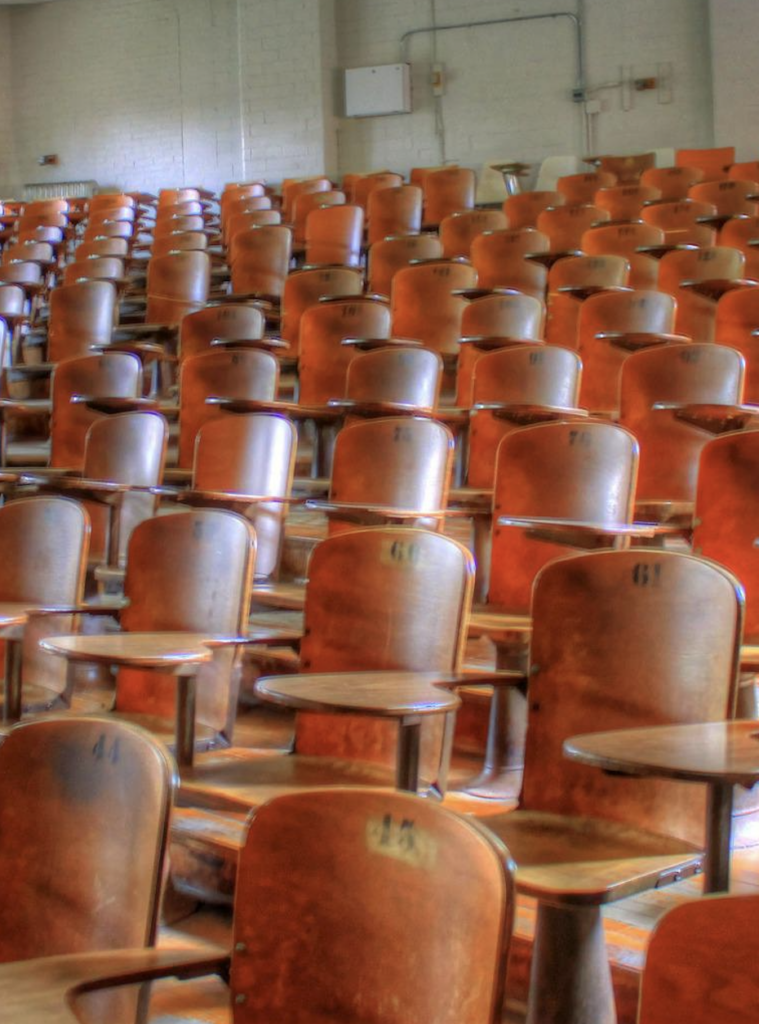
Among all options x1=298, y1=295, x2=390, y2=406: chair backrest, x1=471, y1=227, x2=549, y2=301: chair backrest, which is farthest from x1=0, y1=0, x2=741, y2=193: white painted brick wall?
x1=298, y1=295, x2=390, y2=406: chair backrest

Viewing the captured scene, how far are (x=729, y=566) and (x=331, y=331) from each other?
1.70 meters

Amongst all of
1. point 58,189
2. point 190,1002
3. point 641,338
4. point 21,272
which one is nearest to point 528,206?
point 21,272

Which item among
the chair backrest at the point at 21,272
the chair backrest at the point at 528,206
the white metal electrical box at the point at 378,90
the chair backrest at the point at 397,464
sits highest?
the white metal electrical box at the point at 378,90

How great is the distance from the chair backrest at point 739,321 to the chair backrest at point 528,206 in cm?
219

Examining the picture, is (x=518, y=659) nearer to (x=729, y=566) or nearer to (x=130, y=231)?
(x=729, y=566)

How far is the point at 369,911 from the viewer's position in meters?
0.93

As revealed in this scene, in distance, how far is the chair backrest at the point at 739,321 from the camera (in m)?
3.04

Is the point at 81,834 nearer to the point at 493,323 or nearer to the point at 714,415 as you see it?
the point at 714,415

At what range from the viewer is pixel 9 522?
2.32m

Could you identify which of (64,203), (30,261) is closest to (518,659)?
(30,261)

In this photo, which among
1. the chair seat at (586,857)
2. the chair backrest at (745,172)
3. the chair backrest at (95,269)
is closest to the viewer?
the chair seat at (586,857)

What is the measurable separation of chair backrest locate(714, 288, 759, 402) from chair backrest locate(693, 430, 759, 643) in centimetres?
112

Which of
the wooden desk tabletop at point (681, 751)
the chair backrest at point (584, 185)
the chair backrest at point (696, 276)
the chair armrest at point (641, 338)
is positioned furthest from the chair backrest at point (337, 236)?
the wooden desk tabletop at point (681, 751)

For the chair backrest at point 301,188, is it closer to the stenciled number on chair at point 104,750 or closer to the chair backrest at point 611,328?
the chair backrest at point 611,328
